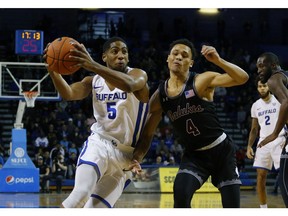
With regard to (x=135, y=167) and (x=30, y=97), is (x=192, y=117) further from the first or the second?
(x=30, y=97)

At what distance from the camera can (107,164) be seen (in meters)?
5.52

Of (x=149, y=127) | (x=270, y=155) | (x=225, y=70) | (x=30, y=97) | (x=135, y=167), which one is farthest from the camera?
(x=30, y=97)

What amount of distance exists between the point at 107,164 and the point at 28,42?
9.47 metres

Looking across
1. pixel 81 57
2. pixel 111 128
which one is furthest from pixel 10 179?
pixel 81 57

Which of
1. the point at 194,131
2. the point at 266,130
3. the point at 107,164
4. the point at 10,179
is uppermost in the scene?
the point at 194,131

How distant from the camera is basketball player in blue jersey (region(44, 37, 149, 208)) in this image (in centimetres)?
545

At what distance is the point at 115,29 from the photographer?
921 inches

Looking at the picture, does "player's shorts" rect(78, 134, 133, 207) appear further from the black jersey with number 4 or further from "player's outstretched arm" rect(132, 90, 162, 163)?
the black jersey with number 4

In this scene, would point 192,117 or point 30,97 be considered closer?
point 192,117

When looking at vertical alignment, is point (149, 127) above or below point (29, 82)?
below

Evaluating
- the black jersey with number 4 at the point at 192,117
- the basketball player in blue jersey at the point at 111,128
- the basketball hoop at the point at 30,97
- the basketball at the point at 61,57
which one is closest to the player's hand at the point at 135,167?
the basketball player in blue jersey at the point at 111,128

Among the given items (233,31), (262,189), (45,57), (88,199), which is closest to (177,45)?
(45,57)

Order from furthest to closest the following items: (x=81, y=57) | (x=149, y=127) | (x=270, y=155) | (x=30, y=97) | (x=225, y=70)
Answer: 1. (x=30, y=97)
2. (x=270, y=155)
3. (x=149, y=127)
4. (x=225, y=70)
5. (x=81, y=57)
